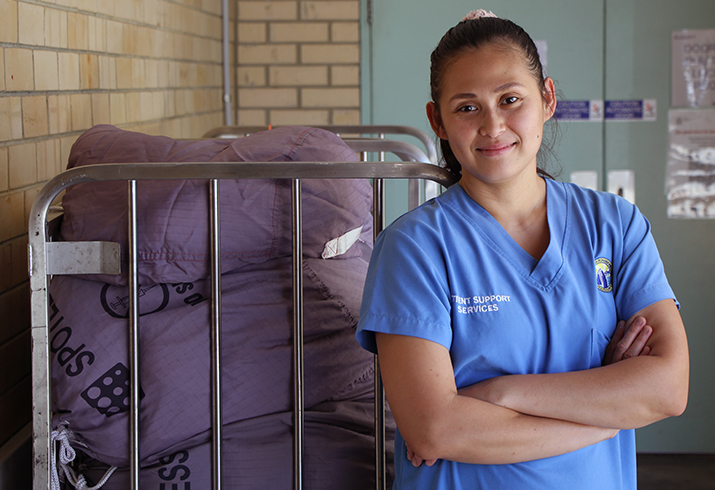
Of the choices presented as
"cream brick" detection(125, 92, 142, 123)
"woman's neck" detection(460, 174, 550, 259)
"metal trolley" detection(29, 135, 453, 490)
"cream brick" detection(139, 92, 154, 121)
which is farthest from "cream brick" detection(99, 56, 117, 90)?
"woman's neck" detection(460, 174, 550, 259)

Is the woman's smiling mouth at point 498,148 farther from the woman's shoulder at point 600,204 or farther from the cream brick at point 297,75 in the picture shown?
the cream brick at point 297,75

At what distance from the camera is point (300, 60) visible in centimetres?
343

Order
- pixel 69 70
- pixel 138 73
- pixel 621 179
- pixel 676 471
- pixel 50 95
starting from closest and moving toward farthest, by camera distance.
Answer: pixel 50 95
pixel 69 70
pixel 138 73
pixel 676 471
pixel 621 179

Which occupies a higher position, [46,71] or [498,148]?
[46,71]

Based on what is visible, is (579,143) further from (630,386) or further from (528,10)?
(630,386)

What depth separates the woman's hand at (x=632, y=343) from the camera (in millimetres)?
1048

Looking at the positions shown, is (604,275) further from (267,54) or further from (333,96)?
(267,54)

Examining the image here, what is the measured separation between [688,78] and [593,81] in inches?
18.9

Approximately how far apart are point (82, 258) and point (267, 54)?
2.45m

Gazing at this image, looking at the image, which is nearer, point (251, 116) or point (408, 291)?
point (408, 291)

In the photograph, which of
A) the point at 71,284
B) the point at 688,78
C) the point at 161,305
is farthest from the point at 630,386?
the point at 688,78

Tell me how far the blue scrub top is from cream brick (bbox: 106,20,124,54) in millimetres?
1349

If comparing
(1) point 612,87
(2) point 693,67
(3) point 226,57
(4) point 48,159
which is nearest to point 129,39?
(4) point 48,159

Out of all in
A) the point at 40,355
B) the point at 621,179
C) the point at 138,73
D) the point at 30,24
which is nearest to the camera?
the point at 40,355
